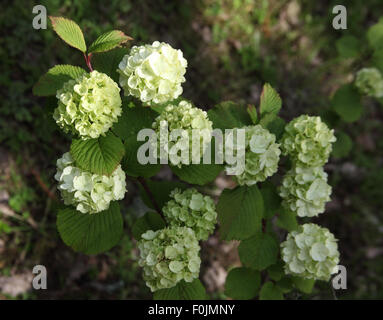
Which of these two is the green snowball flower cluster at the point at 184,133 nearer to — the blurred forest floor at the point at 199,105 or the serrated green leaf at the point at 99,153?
the serrated green leaf at the point at 99,153

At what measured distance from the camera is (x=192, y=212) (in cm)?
160

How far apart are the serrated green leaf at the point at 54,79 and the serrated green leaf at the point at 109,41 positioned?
123 millimetres

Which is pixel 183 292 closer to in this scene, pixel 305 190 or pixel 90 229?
pixel 90 229

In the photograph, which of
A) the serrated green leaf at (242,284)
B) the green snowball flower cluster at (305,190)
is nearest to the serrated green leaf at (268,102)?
the green snowball flower cluster at (305,190)

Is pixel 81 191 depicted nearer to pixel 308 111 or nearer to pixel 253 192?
pixel 253 192

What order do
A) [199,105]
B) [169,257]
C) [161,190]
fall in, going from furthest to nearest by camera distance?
[199,105], [161,190], [169,257]

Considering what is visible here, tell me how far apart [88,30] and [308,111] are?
90.0 inches

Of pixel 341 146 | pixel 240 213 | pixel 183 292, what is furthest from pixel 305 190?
pixel 341 146

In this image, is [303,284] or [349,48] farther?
[349,48]

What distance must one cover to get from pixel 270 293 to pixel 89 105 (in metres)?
1.30

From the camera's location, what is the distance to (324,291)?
2365mm

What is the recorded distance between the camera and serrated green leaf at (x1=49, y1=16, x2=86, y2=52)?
1410mm

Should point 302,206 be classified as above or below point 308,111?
below
